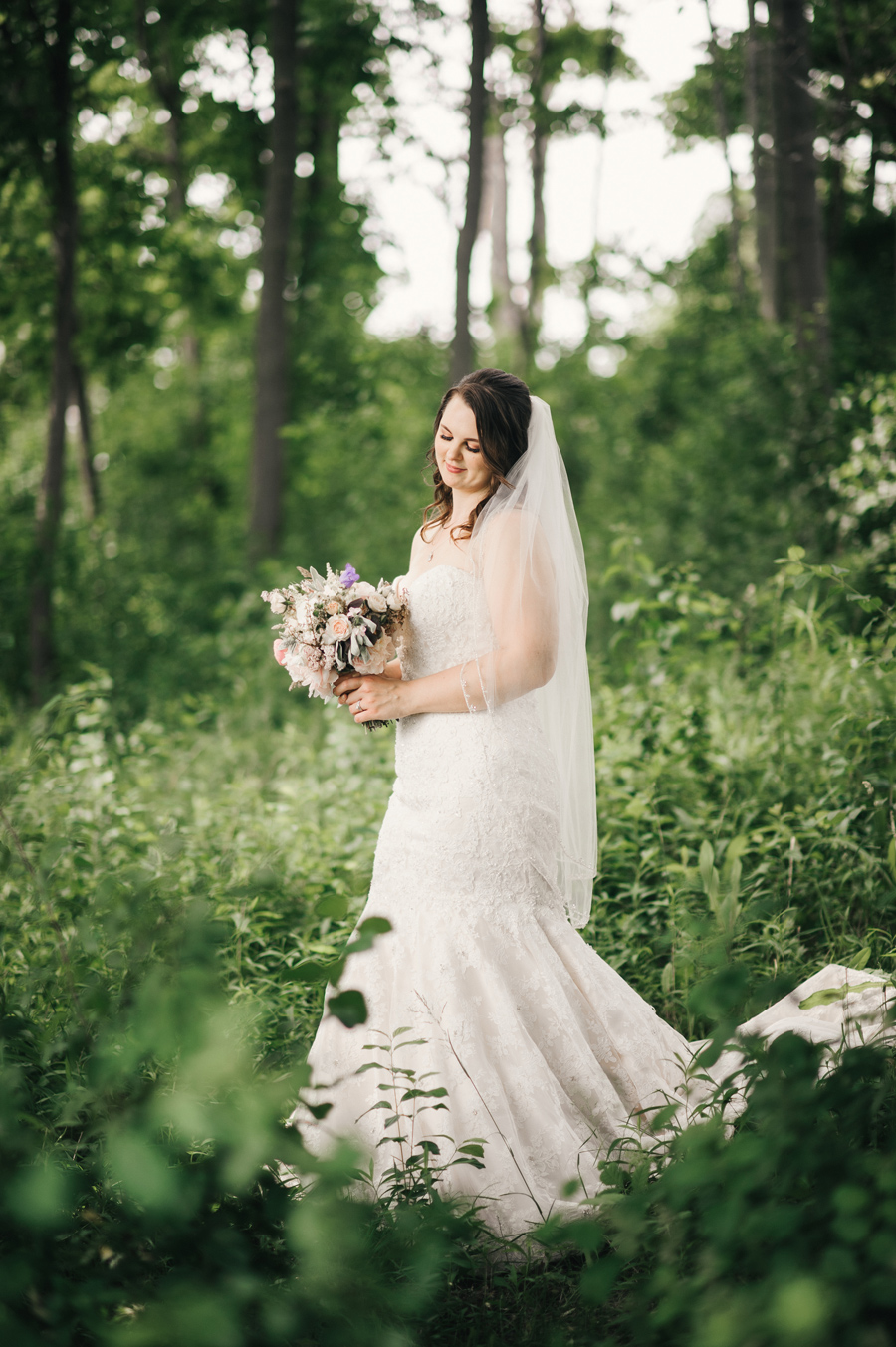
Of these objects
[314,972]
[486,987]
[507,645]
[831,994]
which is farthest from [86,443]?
[314,972]

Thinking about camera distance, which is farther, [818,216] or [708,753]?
[818,216]

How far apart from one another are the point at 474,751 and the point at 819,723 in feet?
8.93

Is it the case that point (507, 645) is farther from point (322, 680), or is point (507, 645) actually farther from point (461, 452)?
point (461, 452)

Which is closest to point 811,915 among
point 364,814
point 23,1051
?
point 364,814

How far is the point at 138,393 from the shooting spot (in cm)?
1977

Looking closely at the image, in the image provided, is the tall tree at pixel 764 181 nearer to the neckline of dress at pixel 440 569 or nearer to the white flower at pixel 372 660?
the neckline of dress at pixel 440 569

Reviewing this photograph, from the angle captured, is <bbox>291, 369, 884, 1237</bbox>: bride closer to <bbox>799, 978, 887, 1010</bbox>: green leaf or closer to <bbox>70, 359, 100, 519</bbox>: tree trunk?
<bbox>799, 978, 887, 1010</bbox>: green leaf

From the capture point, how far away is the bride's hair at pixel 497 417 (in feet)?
10.7

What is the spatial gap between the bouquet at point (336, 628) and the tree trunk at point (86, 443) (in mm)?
10429

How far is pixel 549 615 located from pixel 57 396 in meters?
7.57

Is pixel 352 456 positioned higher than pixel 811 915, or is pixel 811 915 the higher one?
pixel 352 456

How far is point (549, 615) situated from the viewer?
10.1ft

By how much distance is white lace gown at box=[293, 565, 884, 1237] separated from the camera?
9.31 ft

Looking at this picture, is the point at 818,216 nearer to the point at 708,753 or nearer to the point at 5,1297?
the point at 708,753
